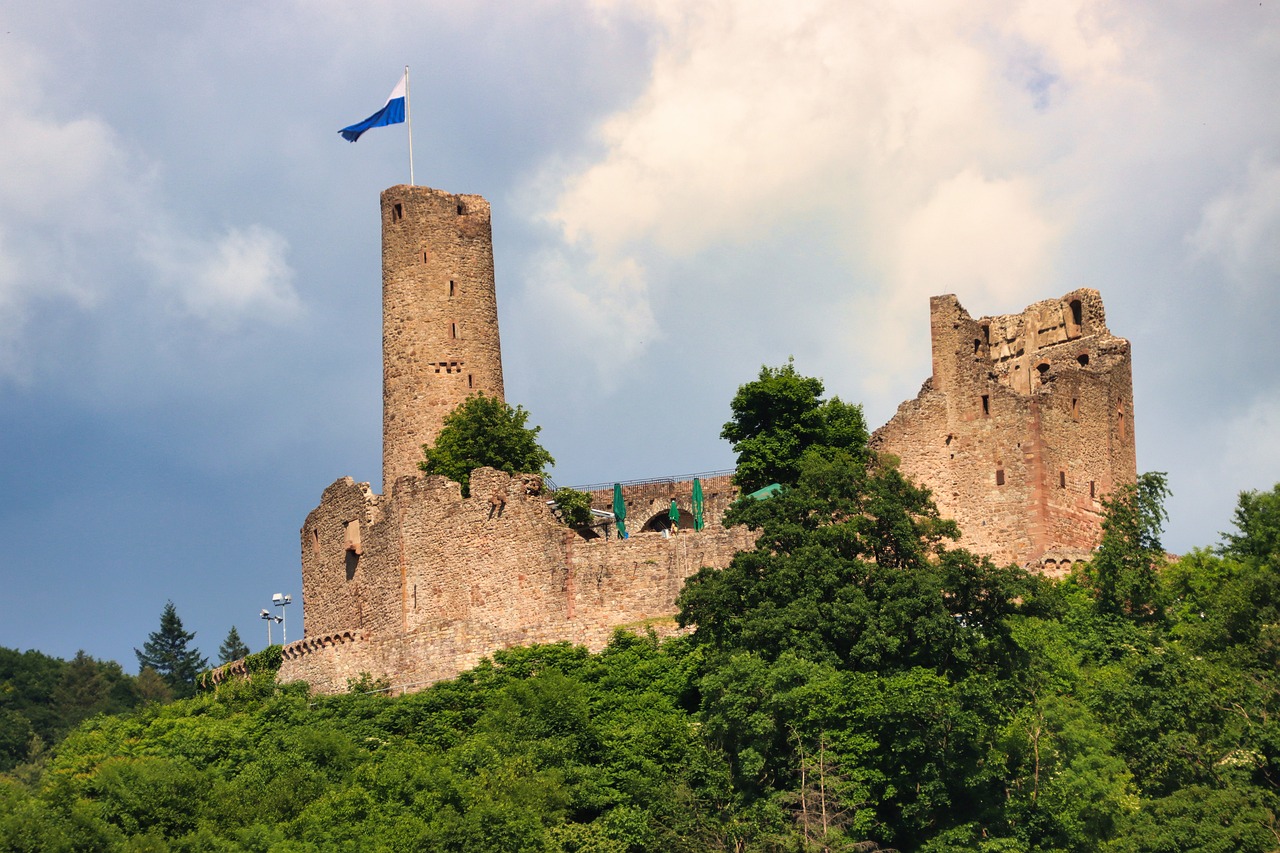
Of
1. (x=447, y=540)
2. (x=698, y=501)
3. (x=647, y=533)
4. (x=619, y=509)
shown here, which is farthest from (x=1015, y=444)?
(x=447, y=540)

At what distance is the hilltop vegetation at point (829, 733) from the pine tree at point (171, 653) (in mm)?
54959

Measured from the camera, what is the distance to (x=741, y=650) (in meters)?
41.1

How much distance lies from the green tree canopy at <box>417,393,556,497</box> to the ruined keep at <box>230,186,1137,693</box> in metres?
1.71

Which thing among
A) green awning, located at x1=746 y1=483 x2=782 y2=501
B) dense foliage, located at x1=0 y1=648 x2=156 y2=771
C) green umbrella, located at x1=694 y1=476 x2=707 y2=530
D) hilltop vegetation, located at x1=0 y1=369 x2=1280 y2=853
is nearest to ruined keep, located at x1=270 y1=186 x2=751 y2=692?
green umbrella, located at x1=694 y1=476 x2=707 y2=530

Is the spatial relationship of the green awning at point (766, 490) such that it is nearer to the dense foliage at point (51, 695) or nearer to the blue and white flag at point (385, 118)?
the blue and white flag at point (385, 118)

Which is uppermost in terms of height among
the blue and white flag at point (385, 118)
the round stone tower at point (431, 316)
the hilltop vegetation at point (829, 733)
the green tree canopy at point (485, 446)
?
the blue and white flag at point (385, 118)

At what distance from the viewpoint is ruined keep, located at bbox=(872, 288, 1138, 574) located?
48.8 m

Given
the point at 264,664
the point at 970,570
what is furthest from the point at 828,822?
the point at 264,664

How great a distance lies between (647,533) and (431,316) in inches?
368

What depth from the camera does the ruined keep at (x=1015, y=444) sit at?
48.8 meters

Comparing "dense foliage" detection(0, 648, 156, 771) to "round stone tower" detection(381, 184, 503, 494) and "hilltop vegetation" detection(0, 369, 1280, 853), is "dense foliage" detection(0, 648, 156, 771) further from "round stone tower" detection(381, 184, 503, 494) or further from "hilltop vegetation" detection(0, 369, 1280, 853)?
"hilltop vegetation" detection(0, 369, 1280, 853)

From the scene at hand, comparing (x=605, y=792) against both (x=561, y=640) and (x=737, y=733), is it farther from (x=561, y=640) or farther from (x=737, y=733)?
(x=561, y=640)

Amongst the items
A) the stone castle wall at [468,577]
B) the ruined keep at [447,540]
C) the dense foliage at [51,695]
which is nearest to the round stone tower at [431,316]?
the ruined keep at [447,540]

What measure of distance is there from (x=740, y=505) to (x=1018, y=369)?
37.9ft
